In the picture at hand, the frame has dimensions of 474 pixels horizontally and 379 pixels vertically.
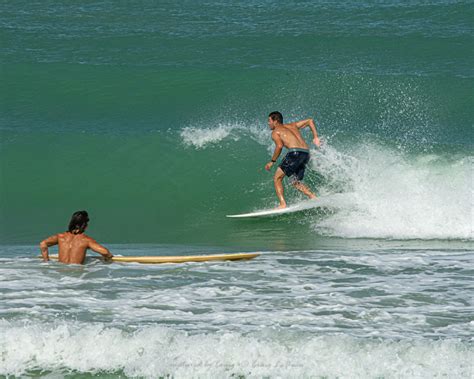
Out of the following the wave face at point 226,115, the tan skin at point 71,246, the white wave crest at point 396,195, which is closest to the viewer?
the tan skin at point 71,246

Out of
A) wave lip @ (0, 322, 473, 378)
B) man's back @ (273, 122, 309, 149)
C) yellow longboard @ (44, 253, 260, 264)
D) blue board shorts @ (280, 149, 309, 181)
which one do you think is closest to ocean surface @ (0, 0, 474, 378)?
wave lip @ (0, 322, 473, 378)

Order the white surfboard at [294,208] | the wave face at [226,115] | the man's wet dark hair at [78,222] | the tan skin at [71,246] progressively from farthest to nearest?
the wave face at [226,115] < the white surfboard at [294,208] < the tan skin at [71,246] < the man's wet dark hair at [78,222]

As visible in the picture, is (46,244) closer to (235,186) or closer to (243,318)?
(243,318)

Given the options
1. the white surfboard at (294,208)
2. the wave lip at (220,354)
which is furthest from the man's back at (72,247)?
the white surfboard at (294,208)

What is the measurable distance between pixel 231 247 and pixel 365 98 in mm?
7758

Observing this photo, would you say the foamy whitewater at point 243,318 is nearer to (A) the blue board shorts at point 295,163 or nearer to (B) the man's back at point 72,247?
(B) the man's back at point 72,247

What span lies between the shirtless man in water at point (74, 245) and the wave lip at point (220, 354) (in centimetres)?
227

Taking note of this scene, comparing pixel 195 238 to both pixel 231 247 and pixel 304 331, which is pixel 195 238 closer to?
pixel 231 247

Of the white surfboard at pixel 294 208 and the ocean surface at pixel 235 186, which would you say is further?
the white surfboard at pixel 294 208

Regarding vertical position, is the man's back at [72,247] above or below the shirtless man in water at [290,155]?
below

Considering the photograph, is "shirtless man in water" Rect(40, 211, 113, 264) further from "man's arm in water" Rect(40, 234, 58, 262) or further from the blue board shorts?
the blue board shorts

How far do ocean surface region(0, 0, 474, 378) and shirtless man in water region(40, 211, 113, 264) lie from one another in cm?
18

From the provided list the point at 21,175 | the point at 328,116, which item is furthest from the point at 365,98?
the point at 21,175

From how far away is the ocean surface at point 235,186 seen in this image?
22.1 ft
